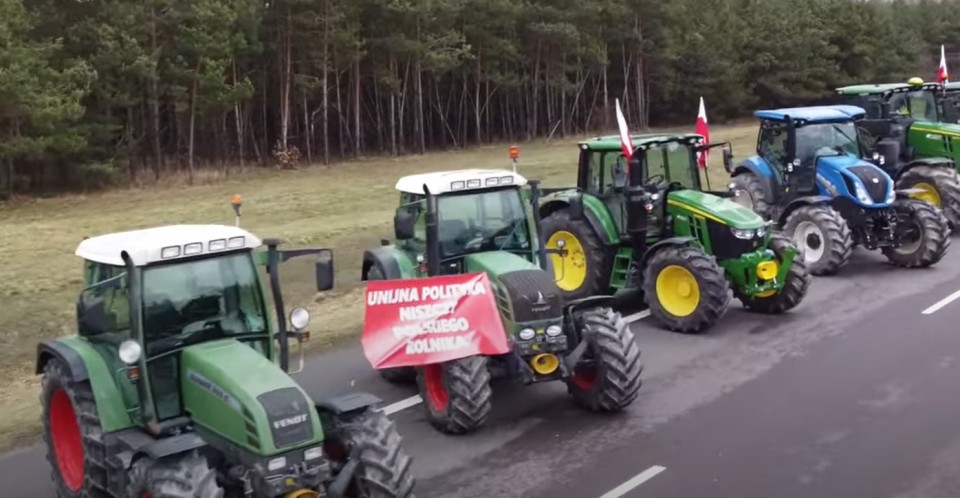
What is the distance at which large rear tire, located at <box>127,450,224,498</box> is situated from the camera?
5.37 meters

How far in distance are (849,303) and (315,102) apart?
33.9 meters

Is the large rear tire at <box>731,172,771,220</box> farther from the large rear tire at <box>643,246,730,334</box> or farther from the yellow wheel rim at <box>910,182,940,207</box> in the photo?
the large rear tire at <box>643,246,730,334</box>

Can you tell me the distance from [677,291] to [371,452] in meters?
6.51

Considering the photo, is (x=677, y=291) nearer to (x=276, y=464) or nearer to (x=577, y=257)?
(x=577, y=257)

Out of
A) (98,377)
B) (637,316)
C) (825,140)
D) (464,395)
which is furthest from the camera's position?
(825,140)

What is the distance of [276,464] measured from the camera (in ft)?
18.0

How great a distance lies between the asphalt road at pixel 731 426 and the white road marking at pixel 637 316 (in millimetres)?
378

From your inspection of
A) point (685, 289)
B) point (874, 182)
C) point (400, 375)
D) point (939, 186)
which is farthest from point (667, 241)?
point (939, 186)

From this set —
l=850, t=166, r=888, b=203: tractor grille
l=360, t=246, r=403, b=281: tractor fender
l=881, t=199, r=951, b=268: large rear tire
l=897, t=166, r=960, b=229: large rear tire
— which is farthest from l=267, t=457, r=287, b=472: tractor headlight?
l=897, t=166, r=960, b=229: large rear tire

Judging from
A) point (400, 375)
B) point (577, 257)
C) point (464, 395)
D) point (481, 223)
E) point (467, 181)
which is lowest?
point (400, 375)

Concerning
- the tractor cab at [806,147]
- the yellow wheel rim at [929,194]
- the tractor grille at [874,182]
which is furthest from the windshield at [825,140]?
the yellow wheel rim at [929,194]

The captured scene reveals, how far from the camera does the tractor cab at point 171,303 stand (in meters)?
6.08

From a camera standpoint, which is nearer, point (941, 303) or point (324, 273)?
point (324, 273)

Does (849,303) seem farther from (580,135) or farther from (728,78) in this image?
(728,78)
